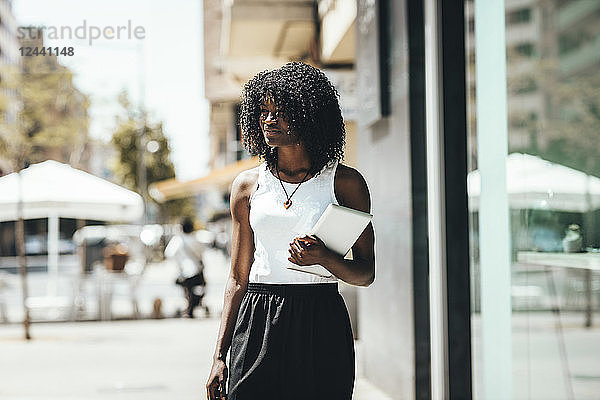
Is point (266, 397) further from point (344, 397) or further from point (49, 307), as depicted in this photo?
point (49, 307)

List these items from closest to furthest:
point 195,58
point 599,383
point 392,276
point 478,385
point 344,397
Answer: point 344,397, point 599,383, point 478,385, point 392,276, point 195,58

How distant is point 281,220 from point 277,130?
0.25 m

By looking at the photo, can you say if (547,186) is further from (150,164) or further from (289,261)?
(150,164)

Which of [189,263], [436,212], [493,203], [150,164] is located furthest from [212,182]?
[150,164]

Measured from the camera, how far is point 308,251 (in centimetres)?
227

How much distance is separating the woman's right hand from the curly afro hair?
1.96 feet

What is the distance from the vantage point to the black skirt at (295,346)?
7.95 ft

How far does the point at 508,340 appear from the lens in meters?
4.25

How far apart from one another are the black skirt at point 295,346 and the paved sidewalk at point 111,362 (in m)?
3.70

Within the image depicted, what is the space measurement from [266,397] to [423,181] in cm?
312

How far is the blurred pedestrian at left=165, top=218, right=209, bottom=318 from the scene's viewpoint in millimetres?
12484

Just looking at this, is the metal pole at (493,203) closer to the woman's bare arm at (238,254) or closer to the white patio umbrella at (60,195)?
the woman's bare arm at (238,254)

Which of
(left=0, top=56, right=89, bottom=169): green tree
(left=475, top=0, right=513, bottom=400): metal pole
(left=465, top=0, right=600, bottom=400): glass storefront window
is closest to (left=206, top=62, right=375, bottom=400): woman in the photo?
(left=465, top=0, right=600, bottom=400): glass storefront window

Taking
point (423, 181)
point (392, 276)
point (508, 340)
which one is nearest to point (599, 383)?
point (508, 340)
